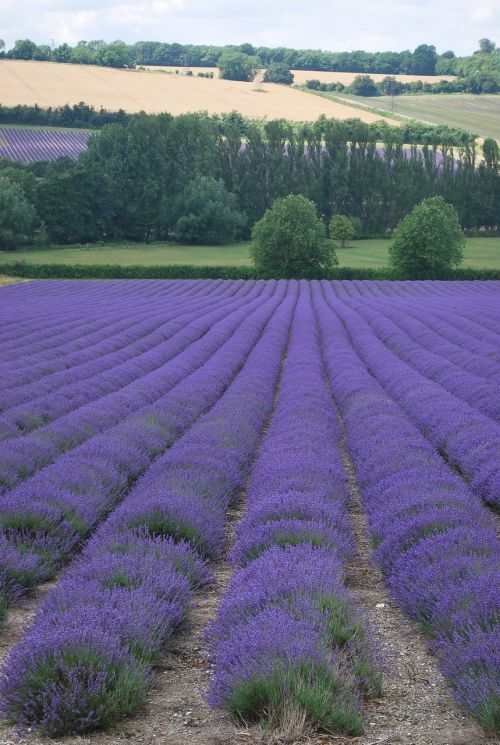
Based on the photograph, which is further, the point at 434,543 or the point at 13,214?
the point at 13,214

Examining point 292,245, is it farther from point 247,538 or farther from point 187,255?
point 247,538

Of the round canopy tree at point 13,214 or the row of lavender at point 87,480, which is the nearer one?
the row of lavender at point 87,480

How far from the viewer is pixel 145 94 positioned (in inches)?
4358

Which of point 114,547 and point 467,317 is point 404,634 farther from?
point 467,317

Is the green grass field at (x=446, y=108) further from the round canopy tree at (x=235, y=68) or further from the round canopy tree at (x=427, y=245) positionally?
the round canopy tree at (x=427, y=245)

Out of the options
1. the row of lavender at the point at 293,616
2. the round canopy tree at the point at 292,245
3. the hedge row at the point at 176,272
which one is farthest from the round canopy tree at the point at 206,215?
the row of lavender at the point at 293,616

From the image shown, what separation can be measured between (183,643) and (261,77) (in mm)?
140709

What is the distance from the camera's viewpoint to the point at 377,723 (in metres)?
3.59

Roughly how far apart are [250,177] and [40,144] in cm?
2513

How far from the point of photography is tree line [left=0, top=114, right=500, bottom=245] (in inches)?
2990

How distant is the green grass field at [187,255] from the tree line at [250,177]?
3617mm

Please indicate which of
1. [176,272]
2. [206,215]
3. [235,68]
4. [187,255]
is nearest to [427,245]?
[176,272]

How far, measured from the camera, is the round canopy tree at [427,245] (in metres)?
56.7

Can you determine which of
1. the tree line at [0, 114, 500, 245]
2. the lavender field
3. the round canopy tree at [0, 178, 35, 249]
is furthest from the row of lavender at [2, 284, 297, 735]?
the tree line at [0, 114, 500, 245]
